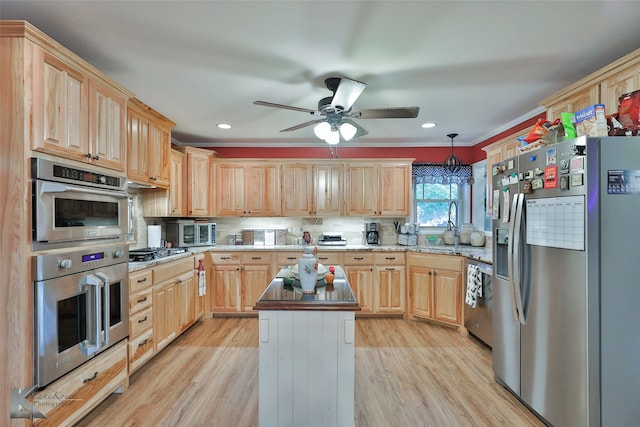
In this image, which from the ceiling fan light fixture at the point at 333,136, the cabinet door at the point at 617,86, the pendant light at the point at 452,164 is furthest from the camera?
the pendant light at the point at 452,164

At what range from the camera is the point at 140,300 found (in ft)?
8.60

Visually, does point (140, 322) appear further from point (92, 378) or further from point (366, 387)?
point (366, 387)

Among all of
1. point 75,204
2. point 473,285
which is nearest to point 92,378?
point 75,204

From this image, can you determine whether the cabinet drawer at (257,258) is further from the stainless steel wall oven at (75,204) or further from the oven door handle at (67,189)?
the oven door handle at (67,189)

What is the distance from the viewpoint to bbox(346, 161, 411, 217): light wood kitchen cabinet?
4.43 m

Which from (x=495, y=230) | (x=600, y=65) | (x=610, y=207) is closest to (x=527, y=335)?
(x=495, y=230)

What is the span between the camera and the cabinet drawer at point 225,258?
13.5 ft

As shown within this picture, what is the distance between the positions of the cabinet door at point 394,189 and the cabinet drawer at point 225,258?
217 cm

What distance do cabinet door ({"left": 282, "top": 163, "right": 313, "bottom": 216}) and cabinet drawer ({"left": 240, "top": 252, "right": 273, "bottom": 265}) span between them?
A: 0.73 m

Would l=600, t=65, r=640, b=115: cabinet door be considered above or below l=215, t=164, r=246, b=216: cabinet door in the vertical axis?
above

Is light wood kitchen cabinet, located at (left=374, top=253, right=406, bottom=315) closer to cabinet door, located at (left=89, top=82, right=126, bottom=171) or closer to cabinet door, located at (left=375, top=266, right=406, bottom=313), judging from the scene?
cabinet door, located at (left=375, top=266, right=406, bottom=313)

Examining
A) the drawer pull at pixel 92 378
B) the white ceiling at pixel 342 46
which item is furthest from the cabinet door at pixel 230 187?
the drawer pull at pixel 92 378

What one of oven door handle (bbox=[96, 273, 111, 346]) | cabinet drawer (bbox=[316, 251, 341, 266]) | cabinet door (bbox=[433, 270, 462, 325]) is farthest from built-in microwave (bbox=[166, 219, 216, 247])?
cabinet door (bbox=[433, 270, 462, 325])

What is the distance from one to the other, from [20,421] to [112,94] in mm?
2129
